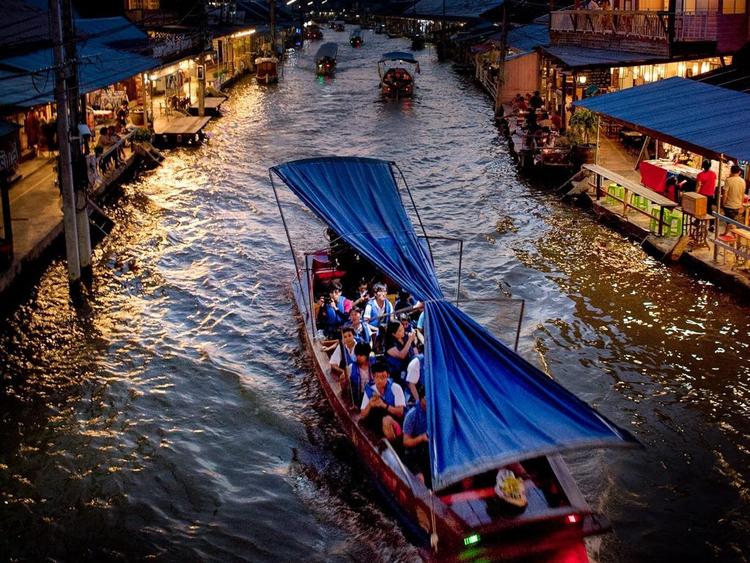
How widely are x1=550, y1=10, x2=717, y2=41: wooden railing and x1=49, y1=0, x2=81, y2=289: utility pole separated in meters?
19.9

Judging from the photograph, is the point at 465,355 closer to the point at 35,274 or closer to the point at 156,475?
the point at 156,475

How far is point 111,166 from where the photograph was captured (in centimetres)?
2702

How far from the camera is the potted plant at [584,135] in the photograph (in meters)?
27.1

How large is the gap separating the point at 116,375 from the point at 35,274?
492 cm

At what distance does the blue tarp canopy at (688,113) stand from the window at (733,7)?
3.93m

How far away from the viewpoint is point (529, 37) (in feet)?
154

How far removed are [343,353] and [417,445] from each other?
3.04 metres

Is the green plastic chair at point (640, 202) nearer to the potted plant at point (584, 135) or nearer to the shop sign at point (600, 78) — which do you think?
the potted plant at point (584, 135)

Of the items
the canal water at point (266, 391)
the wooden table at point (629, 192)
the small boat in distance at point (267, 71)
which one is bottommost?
the canal water at point (266, 391)

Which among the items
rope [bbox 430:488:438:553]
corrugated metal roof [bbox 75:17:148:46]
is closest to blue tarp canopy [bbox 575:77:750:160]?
rope [bbox 430:488:438:553]

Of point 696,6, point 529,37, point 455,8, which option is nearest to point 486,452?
point 696,6

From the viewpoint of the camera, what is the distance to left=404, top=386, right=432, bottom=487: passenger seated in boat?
32.9 ft

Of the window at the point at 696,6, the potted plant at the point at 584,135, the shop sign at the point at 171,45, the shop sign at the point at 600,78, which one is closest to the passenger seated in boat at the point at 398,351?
the potted plant at the point at 584,135

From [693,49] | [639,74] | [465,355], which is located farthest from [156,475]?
[639,74]
